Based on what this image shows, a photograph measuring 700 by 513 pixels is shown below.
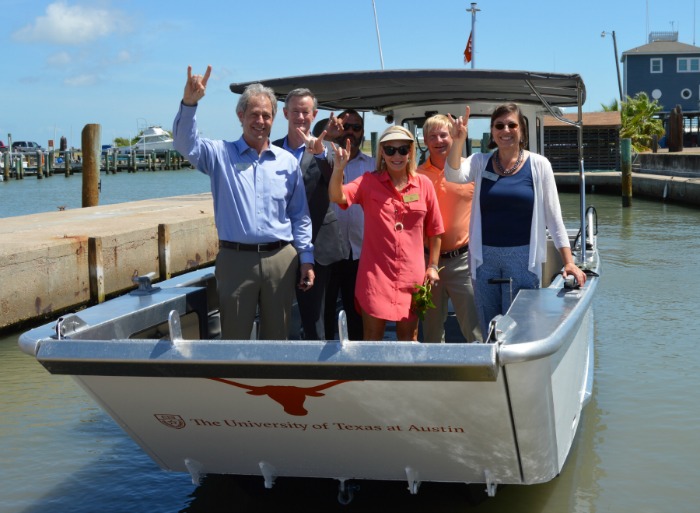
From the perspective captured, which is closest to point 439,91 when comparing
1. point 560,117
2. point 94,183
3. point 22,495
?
point 560,117

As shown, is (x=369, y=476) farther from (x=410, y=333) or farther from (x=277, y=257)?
(x=277, y=257)

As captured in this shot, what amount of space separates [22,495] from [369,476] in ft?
7.76

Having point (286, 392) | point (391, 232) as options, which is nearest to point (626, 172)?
point (391, 232)

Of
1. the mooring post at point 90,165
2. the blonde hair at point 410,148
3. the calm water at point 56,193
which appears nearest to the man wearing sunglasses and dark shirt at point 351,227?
the blonde hair at point 410,148

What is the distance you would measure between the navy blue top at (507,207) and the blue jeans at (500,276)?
0.15ft

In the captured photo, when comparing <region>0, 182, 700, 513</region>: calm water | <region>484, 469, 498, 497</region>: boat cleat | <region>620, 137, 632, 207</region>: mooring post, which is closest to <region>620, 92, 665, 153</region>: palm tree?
<region>620, 137, 632, 207</region>: mooring post

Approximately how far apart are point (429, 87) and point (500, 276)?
1862 mm

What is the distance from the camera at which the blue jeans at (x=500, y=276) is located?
475 cm

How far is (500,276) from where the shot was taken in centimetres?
482

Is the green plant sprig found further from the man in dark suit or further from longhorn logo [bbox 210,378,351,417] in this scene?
longhorn logo [bbox 210,378,351,417]

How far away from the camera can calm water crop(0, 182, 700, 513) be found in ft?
16.9

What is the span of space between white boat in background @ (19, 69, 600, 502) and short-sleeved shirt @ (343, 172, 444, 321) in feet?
1.82

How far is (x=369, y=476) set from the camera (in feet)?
14.2

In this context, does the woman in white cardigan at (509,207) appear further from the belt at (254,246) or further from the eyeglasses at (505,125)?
the belt at (254,246)
